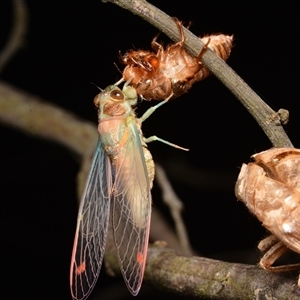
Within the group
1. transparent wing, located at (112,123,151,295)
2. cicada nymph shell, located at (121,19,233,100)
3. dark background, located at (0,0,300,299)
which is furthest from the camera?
dark background, located at (0,0,300,299)

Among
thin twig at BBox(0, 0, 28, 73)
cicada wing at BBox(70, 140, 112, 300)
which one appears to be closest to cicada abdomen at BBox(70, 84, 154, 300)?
cicada wing at BBox(70, 140, 112, 300)

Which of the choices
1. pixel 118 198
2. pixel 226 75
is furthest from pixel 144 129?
pixel 226 75

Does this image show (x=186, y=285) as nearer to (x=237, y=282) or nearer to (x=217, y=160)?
(x=237, y=282)

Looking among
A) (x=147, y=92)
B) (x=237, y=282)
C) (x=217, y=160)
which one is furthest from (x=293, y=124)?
(x=237, y=282)

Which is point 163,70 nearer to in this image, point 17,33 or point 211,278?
point 211,278

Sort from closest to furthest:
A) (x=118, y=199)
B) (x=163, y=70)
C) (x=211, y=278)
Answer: (x=211, y=278) < (x=163, y=70) < (x=118, y=199)

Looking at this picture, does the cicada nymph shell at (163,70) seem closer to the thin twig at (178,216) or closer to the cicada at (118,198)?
the cicada at (118,198)

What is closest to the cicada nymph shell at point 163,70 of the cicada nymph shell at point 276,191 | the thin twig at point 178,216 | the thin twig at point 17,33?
the cicada nymph shell at point 276,191

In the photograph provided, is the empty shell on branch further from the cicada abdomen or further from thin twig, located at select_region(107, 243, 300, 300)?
the cicada abdomen
